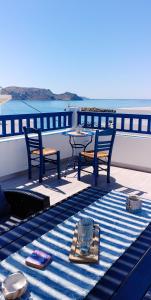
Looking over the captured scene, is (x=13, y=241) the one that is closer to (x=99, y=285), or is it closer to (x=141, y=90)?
(x=99, y=285)

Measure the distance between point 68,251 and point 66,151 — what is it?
476 cm

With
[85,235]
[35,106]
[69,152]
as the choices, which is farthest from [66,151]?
[35,106]

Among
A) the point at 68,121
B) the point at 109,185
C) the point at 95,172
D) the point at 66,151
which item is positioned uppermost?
the point at 68,121

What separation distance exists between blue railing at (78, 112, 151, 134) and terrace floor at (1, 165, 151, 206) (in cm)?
101

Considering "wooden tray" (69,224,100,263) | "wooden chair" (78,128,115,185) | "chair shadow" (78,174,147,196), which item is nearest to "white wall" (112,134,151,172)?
"chair shadow" (78,174,147,196)

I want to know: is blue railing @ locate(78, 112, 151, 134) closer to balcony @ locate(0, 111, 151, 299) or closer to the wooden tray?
balcony @ locate(0, 111, 151, 299)

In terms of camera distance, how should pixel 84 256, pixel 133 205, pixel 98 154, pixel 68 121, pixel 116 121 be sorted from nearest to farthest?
pixel 84 256
pixel 133 205
pixel 98 154
pixel 116 121
pixel 68 121

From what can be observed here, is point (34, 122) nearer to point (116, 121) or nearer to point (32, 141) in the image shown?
point (32, 141)

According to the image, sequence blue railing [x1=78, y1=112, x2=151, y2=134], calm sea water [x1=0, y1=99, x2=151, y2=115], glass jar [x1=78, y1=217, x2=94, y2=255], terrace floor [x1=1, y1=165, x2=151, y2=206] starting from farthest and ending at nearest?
calm sea water [x1=0, y1=99, x2=151, y2=115] → blue railing [x1=78, y1=112, x2=151, y2=134] → terrace floor [x1=1, y1=165, x2=151, y2=206] → glass jar [x1=78, y1=217, x2=94, y2=255]

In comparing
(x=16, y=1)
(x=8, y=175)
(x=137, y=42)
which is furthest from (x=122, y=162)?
(x=137, y=42)

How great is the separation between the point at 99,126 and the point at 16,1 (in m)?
5.35

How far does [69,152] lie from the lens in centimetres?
629

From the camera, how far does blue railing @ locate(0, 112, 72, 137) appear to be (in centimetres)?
502

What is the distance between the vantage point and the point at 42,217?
6.13 feet
